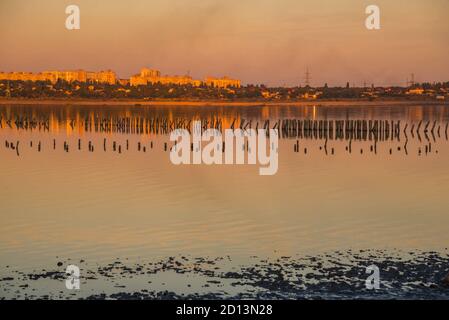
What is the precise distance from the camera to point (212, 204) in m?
29.0

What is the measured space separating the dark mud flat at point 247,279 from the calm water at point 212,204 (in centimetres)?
108

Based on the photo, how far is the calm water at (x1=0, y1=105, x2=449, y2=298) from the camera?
66.8 ft

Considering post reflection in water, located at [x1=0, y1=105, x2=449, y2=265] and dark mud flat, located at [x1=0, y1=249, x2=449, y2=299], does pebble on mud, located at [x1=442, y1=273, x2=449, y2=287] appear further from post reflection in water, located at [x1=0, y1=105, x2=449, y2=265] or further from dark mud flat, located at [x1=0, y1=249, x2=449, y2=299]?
post reflection in water, located at [x1=0, y1=105, x2=449, y2=265]

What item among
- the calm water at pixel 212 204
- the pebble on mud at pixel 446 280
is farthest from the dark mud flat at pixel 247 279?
the calm water at pixel 212 204

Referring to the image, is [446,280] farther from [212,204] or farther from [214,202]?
[214,202]

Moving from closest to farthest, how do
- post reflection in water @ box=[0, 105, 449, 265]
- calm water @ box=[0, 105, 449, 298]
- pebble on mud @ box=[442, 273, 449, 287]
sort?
pebble on mud @ box=[442, 273, 449, 287]
calm water @ box=[0, 105, 449, 298]
post reflection in water @ box=[0, 105, 449, 265]

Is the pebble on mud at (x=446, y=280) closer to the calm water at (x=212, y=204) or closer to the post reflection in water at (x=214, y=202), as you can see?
the calm water at (x=212, y=204)

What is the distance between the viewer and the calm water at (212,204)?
802 inches

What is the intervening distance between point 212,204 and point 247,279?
13132 mm

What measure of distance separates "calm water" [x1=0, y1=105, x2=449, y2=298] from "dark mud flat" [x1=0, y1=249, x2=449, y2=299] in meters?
1.08

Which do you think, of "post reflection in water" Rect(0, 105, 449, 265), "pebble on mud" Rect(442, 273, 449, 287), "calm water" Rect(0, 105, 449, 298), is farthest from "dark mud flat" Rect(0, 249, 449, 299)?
"post reflection in water" Rect(0, 105, 449, 265)

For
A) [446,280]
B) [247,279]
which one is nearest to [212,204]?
[247,279]
